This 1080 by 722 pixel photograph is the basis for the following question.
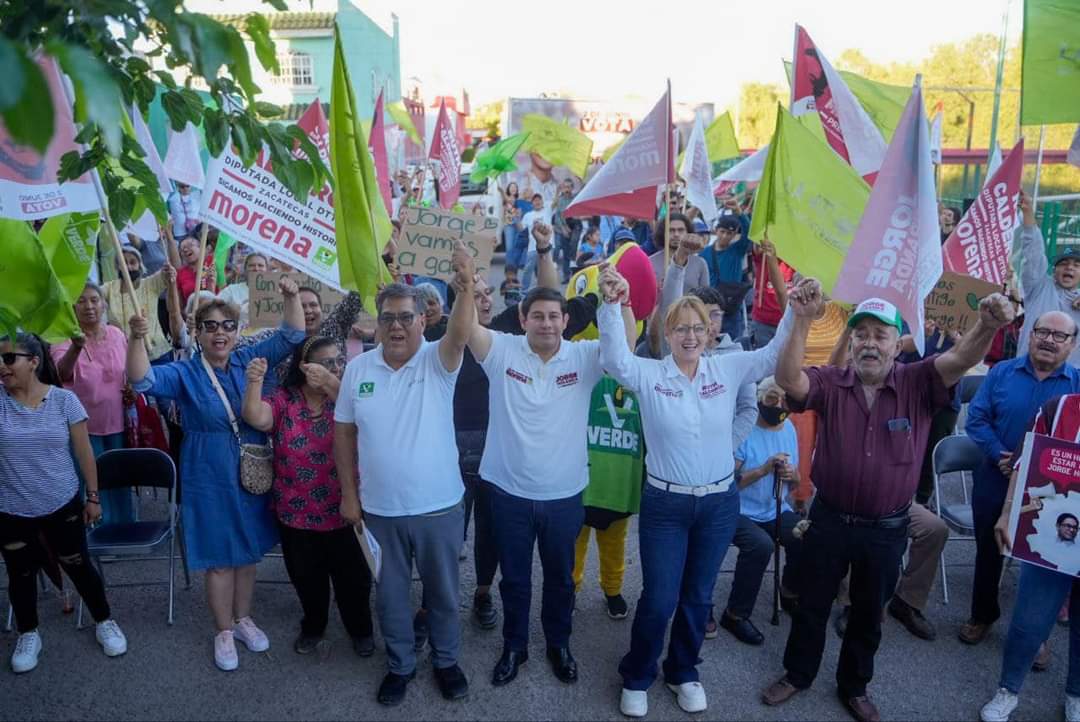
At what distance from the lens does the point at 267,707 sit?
3908 millimetres

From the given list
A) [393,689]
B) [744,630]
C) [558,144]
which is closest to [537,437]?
[393,689]

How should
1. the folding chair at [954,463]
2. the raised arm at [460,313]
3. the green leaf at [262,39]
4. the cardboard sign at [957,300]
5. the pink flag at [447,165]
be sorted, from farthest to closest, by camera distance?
the pink flag at [447,165] < the cardboard sign at [957,300] < the folding chair at [954,463] < the raised arm at [460,313] < the green leaf at [262,39]

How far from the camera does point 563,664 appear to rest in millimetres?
4090

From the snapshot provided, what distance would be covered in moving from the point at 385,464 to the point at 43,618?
2.64 metres

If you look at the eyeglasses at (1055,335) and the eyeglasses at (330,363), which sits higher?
the eyeglasses at (1055,335)

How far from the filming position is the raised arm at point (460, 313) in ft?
11.4

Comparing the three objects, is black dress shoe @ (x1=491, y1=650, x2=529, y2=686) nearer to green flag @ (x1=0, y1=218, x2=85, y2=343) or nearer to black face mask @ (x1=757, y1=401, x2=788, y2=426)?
black face mask @ (x1=757, y1=401, x2=788, y2=426)

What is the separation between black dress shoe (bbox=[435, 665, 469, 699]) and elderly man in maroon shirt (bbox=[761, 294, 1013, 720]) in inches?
68.4

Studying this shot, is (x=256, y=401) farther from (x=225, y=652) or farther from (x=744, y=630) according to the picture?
(x=744, y=630)

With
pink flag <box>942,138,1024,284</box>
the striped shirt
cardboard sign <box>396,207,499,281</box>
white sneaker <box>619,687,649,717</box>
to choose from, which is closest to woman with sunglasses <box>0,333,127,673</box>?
the striped shirt

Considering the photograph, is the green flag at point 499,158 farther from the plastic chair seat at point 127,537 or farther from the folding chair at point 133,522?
the plastic chair seat at point 127,537

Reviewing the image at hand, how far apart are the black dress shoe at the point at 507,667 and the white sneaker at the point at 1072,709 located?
260 centimetres

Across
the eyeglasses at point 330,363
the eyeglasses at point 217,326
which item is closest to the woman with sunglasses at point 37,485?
the eyeglasses at point 217,326

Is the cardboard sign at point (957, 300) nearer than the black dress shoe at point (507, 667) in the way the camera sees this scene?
No
